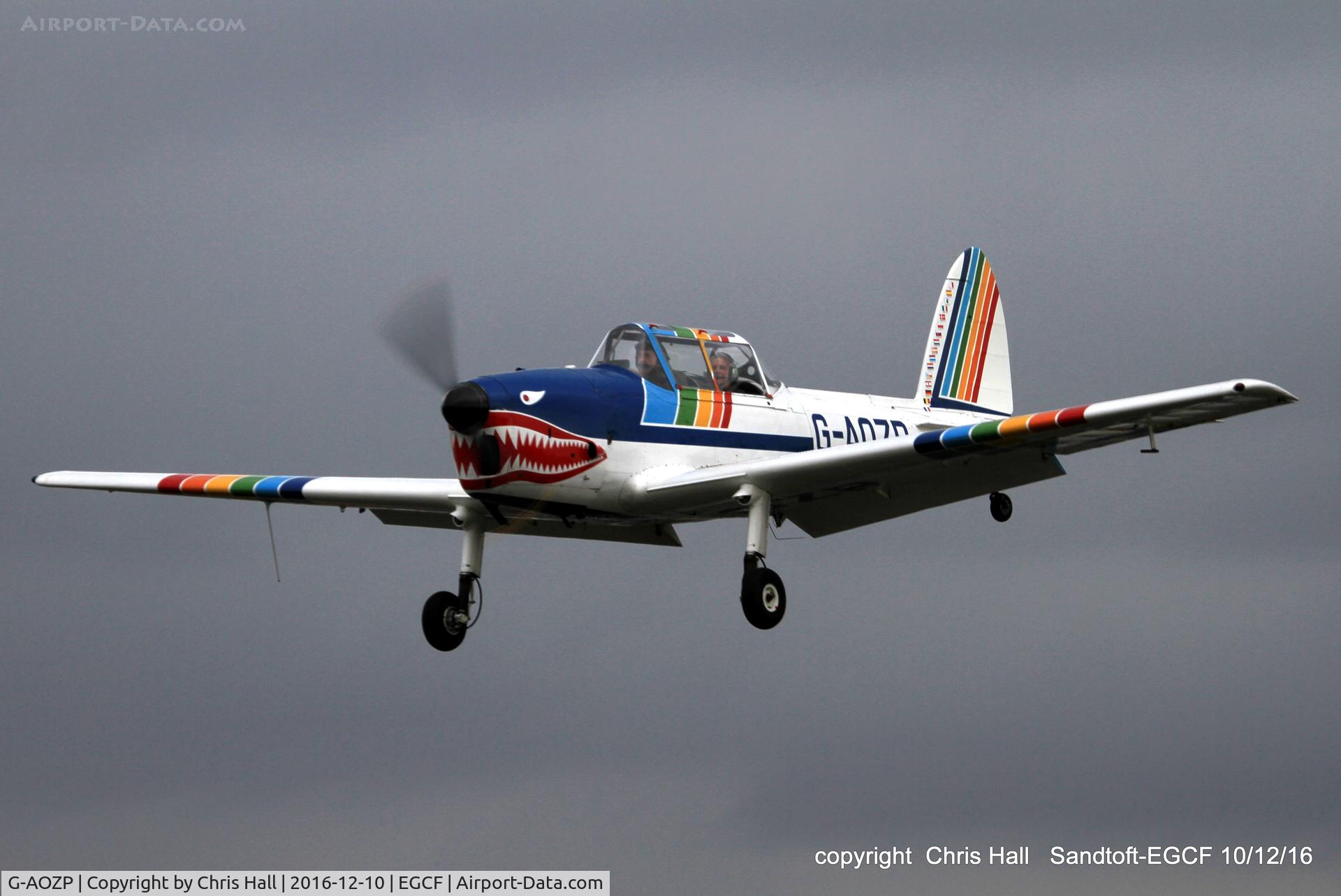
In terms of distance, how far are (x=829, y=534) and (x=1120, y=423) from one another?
14.3 feet

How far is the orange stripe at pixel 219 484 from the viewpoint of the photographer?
22047 millimetres

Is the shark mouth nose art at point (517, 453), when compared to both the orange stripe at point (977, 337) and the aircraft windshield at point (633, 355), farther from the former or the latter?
the orange stripe at point (977, 337)

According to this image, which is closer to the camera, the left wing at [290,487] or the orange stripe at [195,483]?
the left wing at [290,487]

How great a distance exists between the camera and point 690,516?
806 inches

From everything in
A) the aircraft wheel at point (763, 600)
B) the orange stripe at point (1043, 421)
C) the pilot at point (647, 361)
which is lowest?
the aircraft wheel at point (763, 600)

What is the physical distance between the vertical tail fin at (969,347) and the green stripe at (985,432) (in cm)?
588

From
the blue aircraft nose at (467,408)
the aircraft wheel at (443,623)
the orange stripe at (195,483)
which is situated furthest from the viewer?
the orange stripe at (195,483)

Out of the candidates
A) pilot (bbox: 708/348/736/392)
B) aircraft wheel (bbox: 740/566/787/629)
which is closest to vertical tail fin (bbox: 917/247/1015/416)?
pilot (bbox: 708/348/736/392)

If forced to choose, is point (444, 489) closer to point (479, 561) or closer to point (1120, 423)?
point (479, 561)

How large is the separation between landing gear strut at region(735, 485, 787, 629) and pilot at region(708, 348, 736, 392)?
1380mm

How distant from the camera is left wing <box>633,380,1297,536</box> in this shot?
56.7ft

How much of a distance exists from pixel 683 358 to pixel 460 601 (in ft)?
11.4

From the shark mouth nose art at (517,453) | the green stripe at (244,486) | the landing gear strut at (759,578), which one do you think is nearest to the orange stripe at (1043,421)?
the landing gear strut at (759,578)

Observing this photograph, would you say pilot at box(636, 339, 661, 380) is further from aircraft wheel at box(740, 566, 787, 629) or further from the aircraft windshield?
aircraft wheel at box(740, 566, 787, 629)
